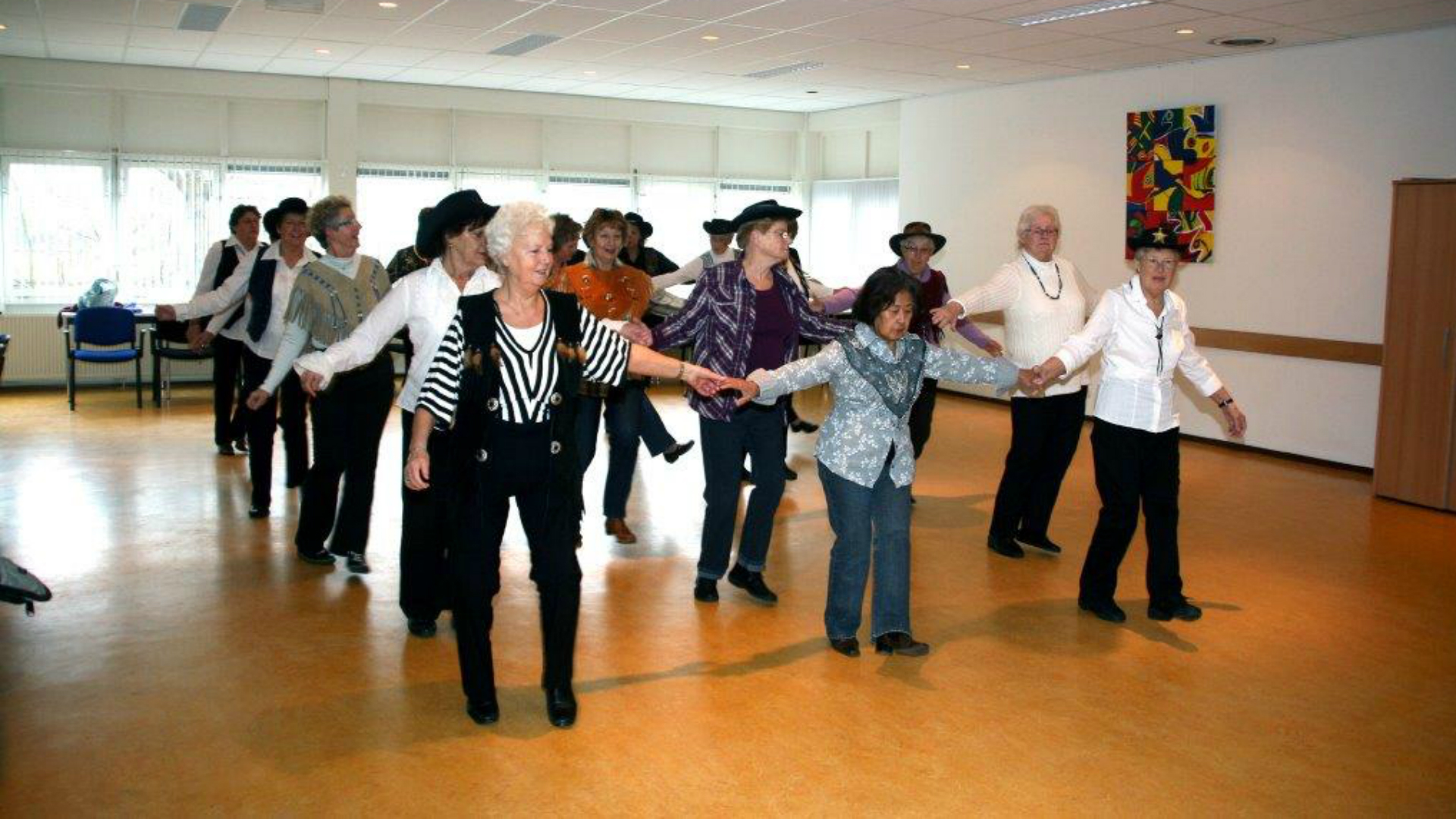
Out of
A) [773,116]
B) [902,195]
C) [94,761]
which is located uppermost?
[773,116]

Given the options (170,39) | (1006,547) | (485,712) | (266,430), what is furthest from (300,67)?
(485,712)

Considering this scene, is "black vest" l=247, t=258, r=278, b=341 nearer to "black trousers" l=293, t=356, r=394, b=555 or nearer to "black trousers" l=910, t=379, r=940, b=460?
"black trousers" l=293, t=356, r=394, b=555

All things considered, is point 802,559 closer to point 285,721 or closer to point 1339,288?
point 285,721

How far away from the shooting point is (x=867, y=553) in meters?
4.89

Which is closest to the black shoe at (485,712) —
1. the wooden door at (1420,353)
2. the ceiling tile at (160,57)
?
the wooden door at (1420,353)

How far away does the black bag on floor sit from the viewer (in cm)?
383

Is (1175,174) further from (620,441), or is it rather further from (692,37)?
(620,441)

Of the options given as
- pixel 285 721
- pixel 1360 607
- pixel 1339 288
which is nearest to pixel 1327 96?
pixel 1339 288

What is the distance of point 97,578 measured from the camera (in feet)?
19.2

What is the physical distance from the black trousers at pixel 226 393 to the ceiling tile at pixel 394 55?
11.2ft

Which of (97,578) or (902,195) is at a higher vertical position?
(902,195)

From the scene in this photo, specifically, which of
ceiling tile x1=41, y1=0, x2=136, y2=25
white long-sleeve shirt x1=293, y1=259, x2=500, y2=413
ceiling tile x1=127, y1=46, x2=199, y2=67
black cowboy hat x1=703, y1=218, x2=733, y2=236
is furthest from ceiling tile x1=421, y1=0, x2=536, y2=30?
white long-sleeve shirt x1=293, y1=259, x2=500, y2=413

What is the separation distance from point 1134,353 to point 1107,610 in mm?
1127

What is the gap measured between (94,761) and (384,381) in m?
2.33
